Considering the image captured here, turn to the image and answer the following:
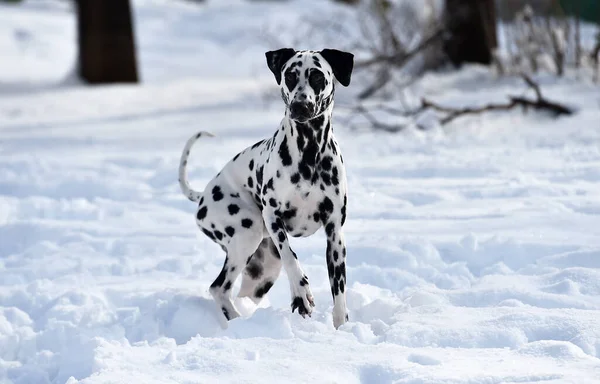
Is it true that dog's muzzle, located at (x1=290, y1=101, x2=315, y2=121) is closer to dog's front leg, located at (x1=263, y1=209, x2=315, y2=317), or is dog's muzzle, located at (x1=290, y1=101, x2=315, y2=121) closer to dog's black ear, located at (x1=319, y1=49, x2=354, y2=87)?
dog's black ear, located at (x1=319, y1=49, x2=354, y2=87)

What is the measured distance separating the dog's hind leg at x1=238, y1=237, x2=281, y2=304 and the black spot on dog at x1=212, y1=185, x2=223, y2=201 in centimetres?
39

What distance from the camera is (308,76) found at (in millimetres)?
4609

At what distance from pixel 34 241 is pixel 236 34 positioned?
1880 cm

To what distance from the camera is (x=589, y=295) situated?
5035 mm

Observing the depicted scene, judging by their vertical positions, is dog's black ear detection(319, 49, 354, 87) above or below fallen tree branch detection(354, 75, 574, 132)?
above

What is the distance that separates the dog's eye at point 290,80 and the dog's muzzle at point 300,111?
0.18 metres

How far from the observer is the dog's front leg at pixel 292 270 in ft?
15.5

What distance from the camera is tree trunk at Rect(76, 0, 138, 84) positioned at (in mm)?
16703

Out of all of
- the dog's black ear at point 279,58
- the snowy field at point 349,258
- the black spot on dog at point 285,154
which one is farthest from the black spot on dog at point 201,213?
the dog's black ear at point 279,58

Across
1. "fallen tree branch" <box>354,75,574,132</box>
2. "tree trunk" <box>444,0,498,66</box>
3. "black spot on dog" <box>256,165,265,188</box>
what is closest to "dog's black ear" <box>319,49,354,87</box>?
"black spot on dog" <box>256,165,265,188</box>

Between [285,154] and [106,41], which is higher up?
[106,41]

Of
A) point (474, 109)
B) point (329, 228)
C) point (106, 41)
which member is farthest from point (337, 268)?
point (106, 41)

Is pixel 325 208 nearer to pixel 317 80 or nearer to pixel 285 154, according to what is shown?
pixel 285 154

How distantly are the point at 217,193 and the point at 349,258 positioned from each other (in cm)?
131
